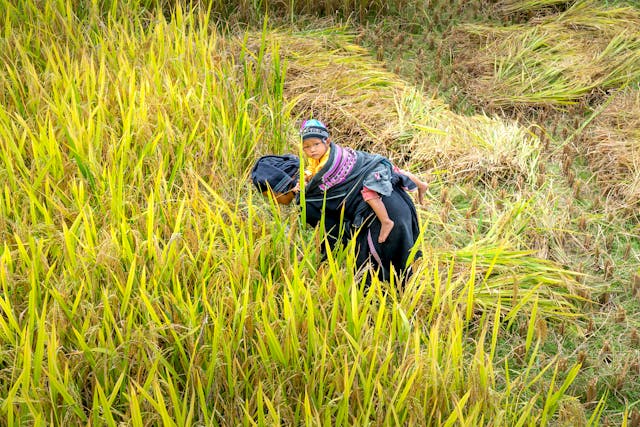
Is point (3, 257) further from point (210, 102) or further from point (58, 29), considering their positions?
point (58, 29)

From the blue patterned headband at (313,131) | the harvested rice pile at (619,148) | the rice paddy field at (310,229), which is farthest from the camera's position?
the harvested rice pile at (619,148)

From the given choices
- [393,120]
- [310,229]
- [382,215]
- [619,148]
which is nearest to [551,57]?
[619,148]

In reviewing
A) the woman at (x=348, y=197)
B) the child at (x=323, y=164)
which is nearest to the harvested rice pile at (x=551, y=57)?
the woman at (x=348, y=197)

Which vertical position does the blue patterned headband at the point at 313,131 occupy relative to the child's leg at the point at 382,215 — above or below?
above

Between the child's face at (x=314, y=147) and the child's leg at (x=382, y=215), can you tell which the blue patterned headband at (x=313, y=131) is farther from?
the child's leg at (x=382, y=215)

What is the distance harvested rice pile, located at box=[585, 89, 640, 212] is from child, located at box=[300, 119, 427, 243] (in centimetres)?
162

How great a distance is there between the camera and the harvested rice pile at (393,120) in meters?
4.00

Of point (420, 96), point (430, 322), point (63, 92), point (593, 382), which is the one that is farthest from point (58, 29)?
point (593, 382)

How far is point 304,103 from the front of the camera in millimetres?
4445

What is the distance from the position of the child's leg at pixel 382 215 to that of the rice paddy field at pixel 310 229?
196mm

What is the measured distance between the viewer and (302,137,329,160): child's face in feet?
8.70

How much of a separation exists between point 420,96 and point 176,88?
1657mm

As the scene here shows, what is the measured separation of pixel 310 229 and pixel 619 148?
1.95 metres

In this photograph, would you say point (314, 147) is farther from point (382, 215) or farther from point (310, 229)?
point (310, 229)
